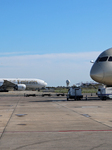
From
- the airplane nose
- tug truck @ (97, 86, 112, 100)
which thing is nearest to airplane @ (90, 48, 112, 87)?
the airplane nose

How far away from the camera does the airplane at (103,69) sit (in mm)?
25531

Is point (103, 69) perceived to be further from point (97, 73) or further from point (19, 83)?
point (19, 83)

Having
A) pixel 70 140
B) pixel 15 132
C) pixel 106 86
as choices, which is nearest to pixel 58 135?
pixel 70 140

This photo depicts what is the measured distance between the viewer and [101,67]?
84.8 ft

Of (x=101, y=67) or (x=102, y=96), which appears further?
(x=102, y=96)

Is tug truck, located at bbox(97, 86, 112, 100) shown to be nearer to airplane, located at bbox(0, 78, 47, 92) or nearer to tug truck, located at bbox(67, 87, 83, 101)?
tug truck, located at bbox(67, 87, 83, 101)

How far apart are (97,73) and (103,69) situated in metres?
0.71

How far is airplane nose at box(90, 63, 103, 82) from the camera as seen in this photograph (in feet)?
84.0

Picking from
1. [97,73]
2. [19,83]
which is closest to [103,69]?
[97,73]

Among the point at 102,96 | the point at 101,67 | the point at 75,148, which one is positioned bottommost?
the point at 75,148

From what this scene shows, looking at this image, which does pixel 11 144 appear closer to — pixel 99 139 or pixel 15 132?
pixel 15 132

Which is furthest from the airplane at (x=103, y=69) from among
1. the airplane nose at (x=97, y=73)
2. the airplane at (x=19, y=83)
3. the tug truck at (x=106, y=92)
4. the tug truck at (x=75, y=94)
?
the airplane at (x=19, y=83)

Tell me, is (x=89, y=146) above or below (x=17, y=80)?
below

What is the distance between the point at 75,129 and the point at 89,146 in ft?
9.52
